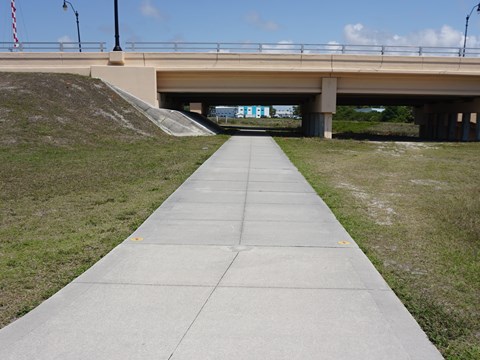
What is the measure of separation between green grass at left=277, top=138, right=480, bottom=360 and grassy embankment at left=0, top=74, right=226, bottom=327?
3.74 meters

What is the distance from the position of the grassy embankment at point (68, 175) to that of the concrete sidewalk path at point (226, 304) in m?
0.48

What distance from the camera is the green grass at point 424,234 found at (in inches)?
164

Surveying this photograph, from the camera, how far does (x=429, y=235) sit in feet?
22.7

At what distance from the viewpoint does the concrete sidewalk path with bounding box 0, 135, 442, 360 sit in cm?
359

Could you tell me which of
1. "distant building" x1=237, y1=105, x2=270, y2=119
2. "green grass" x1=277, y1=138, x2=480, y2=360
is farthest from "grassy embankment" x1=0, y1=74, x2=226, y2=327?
"distant building" x1=237, y1=105, x2=270, y2=119

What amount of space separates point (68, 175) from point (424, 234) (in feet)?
30.3

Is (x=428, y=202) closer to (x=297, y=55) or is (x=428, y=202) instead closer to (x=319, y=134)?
(x=297, y=55)

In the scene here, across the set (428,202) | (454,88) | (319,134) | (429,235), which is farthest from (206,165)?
(454,88)

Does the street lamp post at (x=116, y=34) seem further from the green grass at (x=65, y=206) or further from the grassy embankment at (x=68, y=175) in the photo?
the green grass at (x=65, y=206)

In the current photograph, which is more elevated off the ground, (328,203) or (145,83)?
(145,83)

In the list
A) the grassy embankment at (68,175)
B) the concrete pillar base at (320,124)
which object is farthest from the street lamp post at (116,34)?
the concrete pillar base at (320,124)

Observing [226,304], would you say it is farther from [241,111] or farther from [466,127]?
[241,111]

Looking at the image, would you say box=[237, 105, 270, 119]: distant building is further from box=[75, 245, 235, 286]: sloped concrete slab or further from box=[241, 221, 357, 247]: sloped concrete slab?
box=[75, 245, 235, 286]: sloped concrete slab

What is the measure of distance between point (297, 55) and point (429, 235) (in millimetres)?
24483
